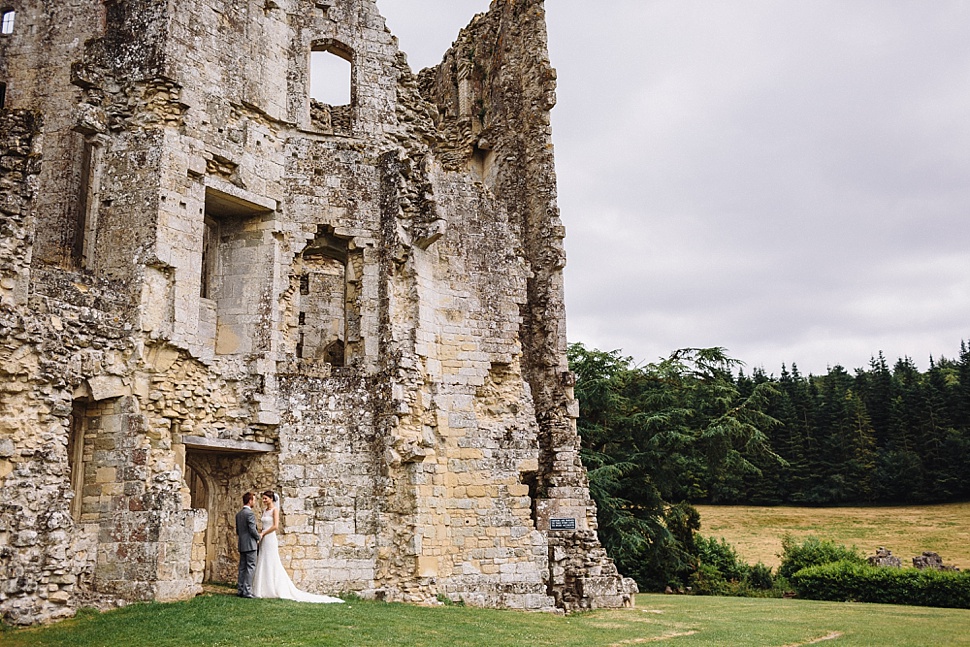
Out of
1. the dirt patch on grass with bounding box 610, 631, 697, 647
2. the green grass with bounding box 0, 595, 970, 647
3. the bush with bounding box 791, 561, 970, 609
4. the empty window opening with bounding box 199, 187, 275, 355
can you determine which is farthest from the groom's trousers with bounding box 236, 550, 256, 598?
the bush with bounding box 791, 561, 970, 609

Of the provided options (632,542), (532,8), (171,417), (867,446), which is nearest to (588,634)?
(171,417)

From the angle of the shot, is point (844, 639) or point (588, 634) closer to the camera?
point (588, 634)

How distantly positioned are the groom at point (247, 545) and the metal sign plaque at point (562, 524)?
6.35m

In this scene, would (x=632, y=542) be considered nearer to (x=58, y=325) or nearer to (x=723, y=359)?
(x=723, y=359)

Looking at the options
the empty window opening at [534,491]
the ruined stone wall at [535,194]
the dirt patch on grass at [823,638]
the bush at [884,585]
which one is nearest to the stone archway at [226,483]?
the empty window opening at [534,491]

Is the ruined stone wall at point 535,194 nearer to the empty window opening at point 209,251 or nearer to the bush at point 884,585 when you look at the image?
the empty window opening at point 209,251

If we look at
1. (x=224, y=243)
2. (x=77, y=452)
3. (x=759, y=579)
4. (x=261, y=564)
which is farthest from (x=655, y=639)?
(x=759, y=579)

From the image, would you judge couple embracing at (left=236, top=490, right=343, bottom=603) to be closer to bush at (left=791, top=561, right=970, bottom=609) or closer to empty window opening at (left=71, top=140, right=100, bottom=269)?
empty window opening at (left=71, top=140, right=100, bottom=269)

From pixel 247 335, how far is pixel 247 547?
11.2 feet

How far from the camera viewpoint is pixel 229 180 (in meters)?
13.1

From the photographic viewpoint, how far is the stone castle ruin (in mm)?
10578

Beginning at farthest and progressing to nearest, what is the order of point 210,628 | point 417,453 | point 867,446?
point 867,446, point 417,453, point 210,628

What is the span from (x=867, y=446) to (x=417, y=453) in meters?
44.9

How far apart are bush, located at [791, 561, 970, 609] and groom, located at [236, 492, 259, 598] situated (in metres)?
16.5
